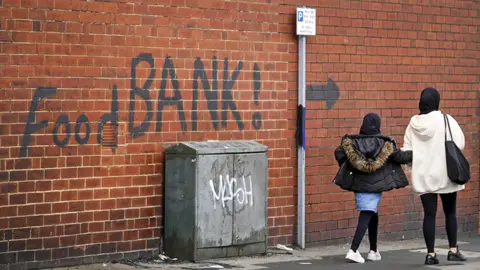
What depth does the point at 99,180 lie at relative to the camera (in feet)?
35.7

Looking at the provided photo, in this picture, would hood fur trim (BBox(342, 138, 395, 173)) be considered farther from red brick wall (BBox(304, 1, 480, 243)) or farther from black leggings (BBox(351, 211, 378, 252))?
red brick wall (BBox(304, 1, 480, 243))

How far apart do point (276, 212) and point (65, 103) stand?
3190 mm

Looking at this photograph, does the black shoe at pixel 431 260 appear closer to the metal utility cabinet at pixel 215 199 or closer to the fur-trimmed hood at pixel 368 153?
the fur-trimmed hood at pixel 368 153

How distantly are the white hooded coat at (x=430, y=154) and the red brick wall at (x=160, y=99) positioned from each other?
1998 millimetres

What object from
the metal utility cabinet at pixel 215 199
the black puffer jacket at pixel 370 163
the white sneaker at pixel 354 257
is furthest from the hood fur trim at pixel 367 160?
the metal utility cabinet at pixel 215 199

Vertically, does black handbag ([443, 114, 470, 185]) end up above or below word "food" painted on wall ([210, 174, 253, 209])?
above

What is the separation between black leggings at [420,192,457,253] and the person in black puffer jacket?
1.07 ft

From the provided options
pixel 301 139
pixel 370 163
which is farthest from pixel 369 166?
pixel 301 139

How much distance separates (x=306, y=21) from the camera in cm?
1264

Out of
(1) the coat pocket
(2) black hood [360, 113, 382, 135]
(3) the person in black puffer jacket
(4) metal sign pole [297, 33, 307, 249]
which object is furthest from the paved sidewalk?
(2) black hood [360, 113, 382, 135]

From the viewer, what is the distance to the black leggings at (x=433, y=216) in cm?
1109

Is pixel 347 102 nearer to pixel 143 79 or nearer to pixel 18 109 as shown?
pixel 143 79

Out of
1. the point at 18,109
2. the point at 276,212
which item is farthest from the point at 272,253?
the point at 18,109

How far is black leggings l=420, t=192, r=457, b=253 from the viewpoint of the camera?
11094 millimetres
